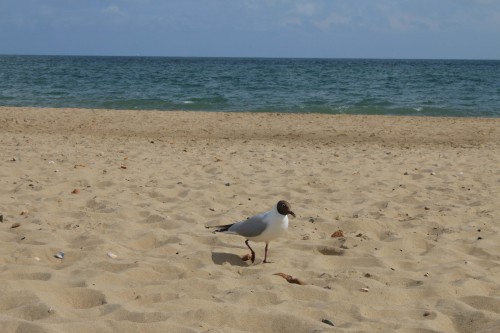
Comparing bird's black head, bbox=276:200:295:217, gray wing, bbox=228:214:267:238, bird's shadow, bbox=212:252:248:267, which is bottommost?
bird's shadow, bbox=212:252:248:267

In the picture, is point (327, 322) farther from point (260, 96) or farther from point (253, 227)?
point (260, 96)

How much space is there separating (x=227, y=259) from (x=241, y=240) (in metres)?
0.52

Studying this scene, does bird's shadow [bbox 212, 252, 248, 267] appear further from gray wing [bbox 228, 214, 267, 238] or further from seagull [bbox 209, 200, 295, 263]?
gray wing [bbox 228, 214, 267, 238]

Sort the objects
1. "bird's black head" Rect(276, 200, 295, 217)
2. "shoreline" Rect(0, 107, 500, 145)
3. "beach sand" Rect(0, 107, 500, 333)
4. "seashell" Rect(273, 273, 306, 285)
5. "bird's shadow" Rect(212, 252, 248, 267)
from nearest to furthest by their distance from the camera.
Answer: "beach sand" Rect(0, 107, 500, 333), "seashell" Rect(273, 273, 306, 285), "bird's black head" Rect(276, 200, 295, 217), "bird's shadow" Rect(212, 252, 248, 267), "shoreline" Rect(0, 107, 500, 145)

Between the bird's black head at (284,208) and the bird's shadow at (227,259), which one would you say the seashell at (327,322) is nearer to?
the bird's black head at (284,208)

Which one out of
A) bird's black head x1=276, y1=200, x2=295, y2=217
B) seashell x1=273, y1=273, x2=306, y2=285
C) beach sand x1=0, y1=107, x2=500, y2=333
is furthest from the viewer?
bird's black head x1=276, y1=200, x2=295, y2=217

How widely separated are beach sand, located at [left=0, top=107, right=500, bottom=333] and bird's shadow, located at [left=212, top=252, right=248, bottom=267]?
0.4 inches

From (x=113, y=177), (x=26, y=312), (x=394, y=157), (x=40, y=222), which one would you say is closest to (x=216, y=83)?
(x=394, y=157)

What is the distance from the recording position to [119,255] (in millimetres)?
4273

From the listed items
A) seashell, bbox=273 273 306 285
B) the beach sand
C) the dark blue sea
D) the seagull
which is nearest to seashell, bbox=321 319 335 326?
the beach sand

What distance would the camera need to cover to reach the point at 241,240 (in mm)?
4816

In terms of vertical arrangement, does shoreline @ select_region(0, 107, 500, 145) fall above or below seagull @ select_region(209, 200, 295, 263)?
below

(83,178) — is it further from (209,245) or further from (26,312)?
(26,312)

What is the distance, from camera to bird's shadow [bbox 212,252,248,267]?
4.25 metres
